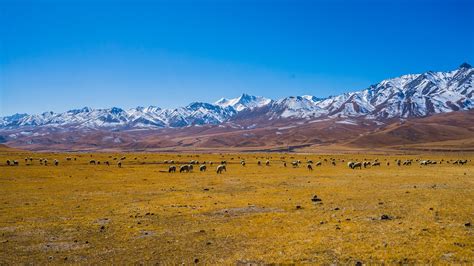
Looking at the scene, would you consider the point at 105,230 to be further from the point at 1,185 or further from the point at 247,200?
the point at 1,185

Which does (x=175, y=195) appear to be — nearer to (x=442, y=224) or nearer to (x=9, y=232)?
(x=9, y=232)

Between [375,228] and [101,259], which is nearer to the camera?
[101,259]

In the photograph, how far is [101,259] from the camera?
1786 cm

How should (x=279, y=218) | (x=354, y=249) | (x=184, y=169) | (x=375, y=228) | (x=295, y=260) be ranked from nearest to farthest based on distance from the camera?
(x=295, y=260) → (x=354, y=249) → (x=375, y=228) → (x=279, y=218) → (x=184, y=169)

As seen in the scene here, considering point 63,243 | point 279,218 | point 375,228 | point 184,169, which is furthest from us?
point 184,169

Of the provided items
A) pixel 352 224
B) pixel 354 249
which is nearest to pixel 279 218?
pixel 352 224

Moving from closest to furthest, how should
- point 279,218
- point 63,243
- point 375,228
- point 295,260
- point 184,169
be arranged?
1. point 295,260
2. point 63,243
3. point 375,228
4. point 279,218
5. point 184,169

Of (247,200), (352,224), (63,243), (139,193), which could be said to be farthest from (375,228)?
(139,193)

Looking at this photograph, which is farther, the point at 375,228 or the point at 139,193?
the point at 139,193

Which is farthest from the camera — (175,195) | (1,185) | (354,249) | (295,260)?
(1,185)

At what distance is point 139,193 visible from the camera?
40.5 meters

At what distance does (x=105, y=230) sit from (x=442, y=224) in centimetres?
2115

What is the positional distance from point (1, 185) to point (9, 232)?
27.8m

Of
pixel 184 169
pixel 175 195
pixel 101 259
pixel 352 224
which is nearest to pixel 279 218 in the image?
pixel 352 224
